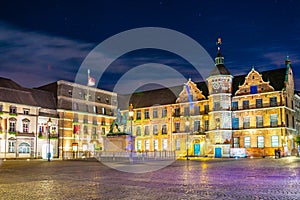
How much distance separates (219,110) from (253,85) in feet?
23.2

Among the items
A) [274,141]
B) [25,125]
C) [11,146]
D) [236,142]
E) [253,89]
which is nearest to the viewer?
[274,141]

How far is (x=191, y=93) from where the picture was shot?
65.1 metres

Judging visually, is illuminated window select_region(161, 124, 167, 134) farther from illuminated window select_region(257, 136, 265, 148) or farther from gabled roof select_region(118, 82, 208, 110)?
illuminated window select_region(257, 136, 265, 148)

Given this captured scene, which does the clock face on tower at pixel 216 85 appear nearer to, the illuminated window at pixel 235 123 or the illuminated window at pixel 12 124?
the illuminated window at pixel 235 123

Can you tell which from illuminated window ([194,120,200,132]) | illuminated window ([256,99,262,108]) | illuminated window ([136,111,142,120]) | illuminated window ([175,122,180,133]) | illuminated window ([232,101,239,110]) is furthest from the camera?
illuminated window ([136,111,142,120])

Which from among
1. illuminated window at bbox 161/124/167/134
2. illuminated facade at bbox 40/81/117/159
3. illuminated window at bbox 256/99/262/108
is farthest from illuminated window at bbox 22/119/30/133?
illuminated window at bbox 256/99/262/108

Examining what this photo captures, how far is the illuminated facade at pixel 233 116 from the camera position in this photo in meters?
54.0

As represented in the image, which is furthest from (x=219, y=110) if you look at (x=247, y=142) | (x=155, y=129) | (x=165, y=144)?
(x=155, y=129)

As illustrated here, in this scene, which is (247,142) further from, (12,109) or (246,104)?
(12,109)

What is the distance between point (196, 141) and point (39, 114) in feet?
92.3

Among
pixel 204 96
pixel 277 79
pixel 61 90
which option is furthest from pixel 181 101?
pixel 61 90

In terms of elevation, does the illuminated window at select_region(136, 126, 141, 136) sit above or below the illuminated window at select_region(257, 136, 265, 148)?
above

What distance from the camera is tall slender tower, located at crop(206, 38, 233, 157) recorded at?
56.9 metres

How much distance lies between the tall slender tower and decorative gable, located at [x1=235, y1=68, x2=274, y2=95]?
228 centimetres
